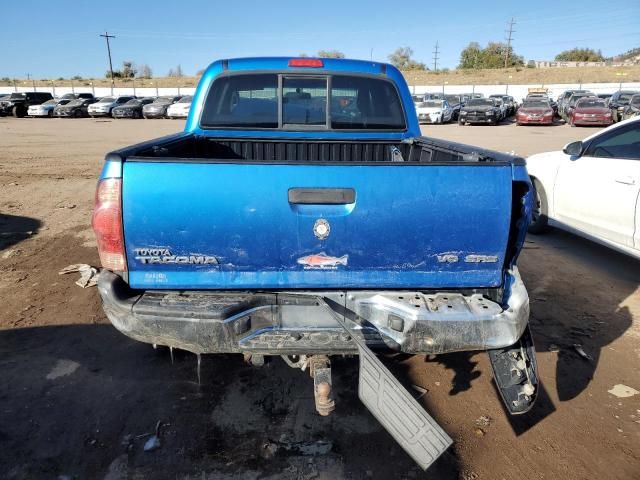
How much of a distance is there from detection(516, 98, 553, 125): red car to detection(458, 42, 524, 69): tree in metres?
71.0

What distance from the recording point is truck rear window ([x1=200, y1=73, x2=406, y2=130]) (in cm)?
415

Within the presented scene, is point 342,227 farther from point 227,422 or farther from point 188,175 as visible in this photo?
point 227,422

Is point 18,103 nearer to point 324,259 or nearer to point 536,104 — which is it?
point 536,104

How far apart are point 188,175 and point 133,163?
28cm

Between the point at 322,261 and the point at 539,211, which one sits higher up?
the point at 322,261

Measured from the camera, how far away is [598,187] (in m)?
5.27

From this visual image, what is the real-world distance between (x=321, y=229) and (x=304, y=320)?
1.63ft

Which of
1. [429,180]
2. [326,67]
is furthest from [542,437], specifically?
[326,67]

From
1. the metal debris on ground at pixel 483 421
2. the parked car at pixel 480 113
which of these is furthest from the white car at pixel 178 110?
the metal debris on ground at pixel 483 421

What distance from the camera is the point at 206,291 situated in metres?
2.52

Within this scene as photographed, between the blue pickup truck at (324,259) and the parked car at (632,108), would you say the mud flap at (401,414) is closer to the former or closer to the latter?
the blue pickup truck at (324,259)

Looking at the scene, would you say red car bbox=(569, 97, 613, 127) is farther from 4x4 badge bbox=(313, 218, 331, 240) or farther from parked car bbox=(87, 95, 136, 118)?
parked car bbox=(87, 95, 136, 118)

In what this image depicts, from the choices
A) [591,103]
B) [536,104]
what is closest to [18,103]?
[536,104]

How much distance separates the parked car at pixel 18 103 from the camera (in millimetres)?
34344
